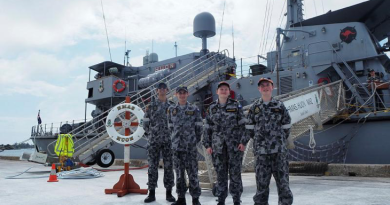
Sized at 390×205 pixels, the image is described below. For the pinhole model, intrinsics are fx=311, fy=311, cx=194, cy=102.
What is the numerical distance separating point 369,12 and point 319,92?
14.8 feet

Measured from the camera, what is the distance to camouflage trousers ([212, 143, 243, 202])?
3377mm

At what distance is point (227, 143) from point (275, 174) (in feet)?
2.25

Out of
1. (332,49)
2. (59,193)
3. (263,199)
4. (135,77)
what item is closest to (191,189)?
(263,199)

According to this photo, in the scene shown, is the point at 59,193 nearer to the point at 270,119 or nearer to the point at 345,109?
the point at 270,119

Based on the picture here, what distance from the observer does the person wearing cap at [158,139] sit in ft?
13.2

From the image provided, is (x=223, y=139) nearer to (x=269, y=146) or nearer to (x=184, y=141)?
(x=184, y=141)

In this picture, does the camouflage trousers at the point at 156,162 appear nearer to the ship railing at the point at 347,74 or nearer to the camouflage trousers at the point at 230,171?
the camouflage trousers at the point at 230,171

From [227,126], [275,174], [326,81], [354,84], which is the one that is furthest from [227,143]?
[326,81]

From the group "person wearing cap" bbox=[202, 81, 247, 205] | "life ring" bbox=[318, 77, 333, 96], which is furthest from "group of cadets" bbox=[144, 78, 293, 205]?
"life ring" bbox=[318, 77, 333, 96]

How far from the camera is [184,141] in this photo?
3676 millimetres

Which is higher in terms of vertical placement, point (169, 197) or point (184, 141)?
point (184, 141)

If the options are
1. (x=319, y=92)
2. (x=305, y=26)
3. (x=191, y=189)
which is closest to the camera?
(x=191, y=189)

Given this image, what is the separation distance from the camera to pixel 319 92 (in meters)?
8.17

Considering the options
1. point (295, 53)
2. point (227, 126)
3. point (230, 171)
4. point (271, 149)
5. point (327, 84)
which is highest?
point (295, 53)
